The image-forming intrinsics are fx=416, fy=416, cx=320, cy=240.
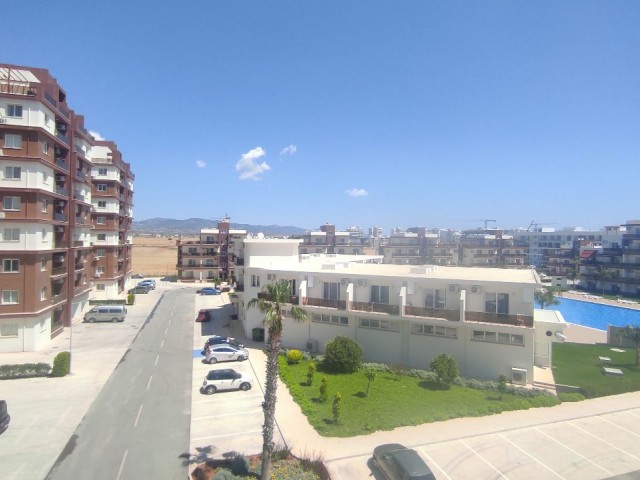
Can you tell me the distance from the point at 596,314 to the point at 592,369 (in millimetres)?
34673

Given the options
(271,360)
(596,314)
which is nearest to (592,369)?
(271,360)

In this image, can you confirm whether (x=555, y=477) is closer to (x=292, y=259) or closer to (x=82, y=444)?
(x=82, y=444)

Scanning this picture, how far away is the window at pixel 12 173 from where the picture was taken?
102 feet

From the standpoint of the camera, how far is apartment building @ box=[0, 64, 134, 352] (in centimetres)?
3103

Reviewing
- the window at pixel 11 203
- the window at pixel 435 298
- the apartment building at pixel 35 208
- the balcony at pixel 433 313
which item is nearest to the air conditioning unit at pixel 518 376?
the balcony at pixel 433 313

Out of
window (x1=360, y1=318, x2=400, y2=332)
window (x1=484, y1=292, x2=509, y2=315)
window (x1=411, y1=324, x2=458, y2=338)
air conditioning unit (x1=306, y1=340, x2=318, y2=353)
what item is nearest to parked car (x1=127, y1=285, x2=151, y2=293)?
air conditioning unit (x1=306, y1=340, x2=318, y2=353)

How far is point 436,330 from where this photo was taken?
28.6 meters

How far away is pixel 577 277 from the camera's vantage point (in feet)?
291

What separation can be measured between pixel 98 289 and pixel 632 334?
201ft

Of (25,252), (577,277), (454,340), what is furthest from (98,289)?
(577,277)

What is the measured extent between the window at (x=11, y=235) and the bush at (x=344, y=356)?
2476cm

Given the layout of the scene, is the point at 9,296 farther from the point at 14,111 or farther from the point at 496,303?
the point at 496,303

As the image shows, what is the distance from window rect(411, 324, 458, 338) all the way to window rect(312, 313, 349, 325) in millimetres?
5229

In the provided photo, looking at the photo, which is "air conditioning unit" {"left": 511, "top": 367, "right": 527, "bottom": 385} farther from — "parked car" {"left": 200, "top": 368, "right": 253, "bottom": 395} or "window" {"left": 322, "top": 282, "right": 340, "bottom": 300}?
"parked car" {"left": 200, "top": 368, "right": 253, "bottom": 395}
